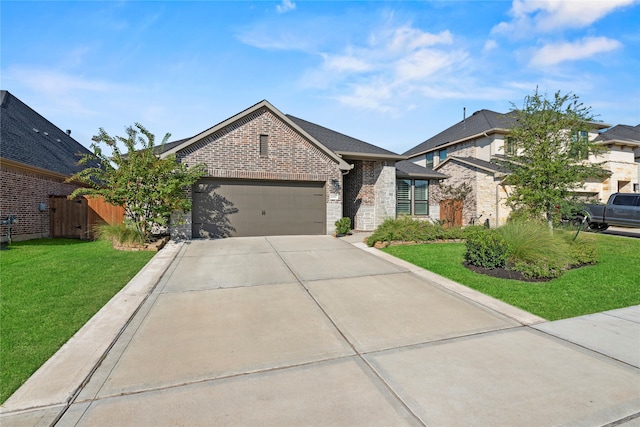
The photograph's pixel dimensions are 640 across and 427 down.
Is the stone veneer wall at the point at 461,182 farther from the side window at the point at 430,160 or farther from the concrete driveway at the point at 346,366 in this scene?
the concrete driveway at the point at 346,366

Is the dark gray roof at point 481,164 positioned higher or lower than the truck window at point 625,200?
higher

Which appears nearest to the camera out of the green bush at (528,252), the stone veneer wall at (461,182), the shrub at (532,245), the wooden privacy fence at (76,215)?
the green bush at (528,252)

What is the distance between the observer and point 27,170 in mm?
11648

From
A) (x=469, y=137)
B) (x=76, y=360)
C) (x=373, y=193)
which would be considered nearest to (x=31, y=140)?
(x=76, y=360)

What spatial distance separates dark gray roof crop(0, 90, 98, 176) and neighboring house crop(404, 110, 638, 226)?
64.1 feet

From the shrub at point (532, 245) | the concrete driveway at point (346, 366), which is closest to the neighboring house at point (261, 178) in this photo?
the concrete driveway at point (346, 366)

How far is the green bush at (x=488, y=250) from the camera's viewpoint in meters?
7.16

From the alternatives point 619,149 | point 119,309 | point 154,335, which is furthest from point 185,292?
point 619,149

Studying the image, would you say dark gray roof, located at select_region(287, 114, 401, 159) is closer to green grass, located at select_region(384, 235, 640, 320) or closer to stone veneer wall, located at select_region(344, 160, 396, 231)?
stone veneer wall, located at select_region(344, 160, 396, 231)

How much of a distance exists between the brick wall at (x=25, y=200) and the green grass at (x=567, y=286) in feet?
45.2

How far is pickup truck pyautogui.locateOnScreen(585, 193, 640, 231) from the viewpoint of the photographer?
554 inches

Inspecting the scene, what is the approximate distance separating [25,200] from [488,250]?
15.9 metres

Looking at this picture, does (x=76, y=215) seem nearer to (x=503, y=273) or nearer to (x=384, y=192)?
(x=384, y=192)

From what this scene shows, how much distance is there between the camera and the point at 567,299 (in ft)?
17.8
